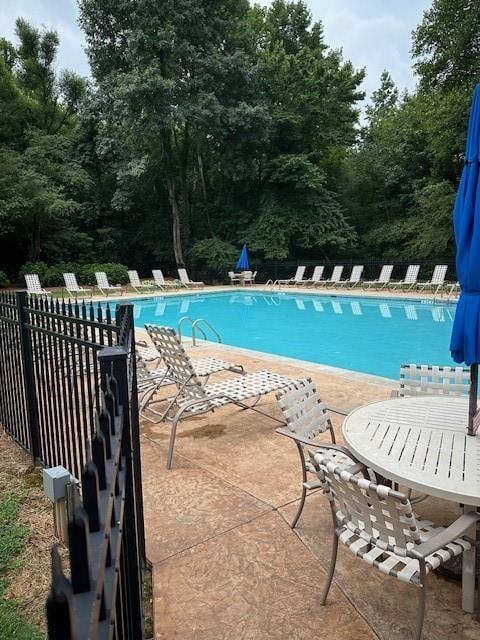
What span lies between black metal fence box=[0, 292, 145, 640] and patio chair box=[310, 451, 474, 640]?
2.70ft

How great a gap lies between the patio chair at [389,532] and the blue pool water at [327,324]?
5598 mm

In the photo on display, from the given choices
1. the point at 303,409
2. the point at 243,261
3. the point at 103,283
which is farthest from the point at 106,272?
the point at 303,409

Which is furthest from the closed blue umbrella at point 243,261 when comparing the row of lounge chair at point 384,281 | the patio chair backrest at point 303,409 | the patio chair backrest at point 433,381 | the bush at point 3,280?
the patio chair backrest at point 303,409

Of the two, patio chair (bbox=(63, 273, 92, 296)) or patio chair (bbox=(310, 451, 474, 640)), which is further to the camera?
patio chair (bbox=(63, 273, 92, 296))

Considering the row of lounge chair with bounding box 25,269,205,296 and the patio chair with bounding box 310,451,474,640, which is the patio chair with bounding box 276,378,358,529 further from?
the row of lounge chair with bounding box 25,269,205,296

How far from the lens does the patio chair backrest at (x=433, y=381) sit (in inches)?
139

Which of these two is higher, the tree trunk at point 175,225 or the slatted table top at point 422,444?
the tree trunk at point 175,225

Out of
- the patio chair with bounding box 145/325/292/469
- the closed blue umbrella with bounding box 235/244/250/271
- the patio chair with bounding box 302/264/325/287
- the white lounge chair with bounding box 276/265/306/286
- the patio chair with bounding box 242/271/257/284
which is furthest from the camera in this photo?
the closed blue umbrella with bounding box 235/244/250/271

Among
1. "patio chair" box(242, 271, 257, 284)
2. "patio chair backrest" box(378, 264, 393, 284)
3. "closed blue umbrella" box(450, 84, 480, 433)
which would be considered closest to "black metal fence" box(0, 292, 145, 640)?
"closed blue umbrella" box(450, 84, 480, 433)

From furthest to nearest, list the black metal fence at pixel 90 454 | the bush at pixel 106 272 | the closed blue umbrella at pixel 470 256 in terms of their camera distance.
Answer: the bush at pixel 106 272
the closed blue umbrella at pixel 470 256
the black metal fence at pixel 90 454

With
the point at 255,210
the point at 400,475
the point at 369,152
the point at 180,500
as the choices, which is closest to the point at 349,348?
the point at 180,500

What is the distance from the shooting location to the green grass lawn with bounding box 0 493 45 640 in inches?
77.0

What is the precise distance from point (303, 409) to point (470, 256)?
1.32 m

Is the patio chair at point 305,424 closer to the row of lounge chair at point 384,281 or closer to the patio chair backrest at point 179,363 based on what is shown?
the patio chair backrest at point 179,363
